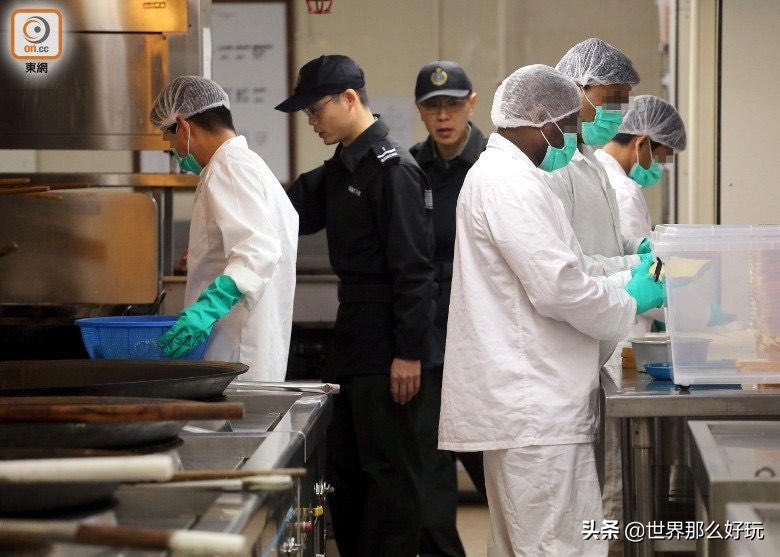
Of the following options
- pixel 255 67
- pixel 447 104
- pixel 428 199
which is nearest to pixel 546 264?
pixel 428 199

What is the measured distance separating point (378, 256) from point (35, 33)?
132 centimetres

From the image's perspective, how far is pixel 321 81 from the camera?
321 cm

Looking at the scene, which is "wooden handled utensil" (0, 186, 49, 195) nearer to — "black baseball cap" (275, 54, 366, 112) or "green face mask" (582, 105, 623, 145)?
"black baseball cap" (275, 54, 366, 112)

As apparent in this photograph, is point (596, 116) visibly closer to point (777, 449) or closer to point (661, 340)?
point (661, 340)

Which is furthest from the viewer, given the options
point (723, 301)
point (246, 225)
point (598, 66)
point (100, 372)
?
point (598, 66)

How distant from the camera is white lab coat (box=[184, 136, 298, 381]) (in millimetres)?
2670

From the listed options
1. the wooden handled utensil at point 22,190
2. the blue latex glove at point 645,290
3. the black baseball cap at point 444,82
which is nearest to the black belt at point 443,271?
the black baseball cap at point 444,82

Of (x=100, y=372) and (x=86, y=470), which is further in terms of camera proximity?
(x=100, y=372)

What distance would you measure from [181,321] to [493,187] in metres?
0.75

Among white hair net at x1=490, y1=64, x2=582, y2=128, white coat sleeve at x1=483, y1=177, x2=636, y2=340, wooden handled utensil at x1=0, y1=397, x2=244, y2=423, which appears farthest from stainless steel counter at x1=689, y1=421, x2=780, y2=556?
white hair net at x1=490, y1=64, x2=582, y2=128

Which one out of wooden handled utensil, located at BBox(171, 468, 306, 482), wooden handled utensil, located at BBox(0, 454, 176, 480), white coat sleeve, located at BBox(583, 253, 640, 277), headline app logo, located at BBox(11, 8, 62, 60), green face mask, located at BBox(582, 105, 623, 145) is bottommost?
wooden handled utensil, located at BBox(171, 468, 306, 482)

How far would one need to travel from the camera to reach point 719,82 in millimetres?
3863

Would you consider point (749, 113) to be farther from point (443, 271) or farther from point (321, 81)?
point (321, 81)

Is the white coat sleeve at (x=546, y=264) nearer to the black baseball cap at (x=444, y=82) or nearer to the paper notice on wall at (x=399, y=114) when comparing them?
the black baseball cap at (x=444, y=82)
